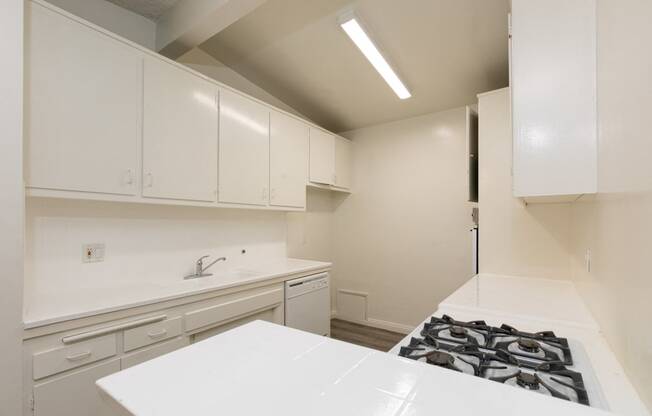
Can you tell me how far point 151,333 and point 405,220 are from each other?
292 centimetres

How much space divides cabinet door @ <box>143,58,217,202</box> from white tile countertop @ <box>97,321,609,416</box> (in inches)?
64.3

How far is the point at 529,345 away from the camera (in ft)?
3.35

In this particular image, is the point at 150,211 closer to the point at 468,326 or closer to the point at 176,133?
the point at 176,133

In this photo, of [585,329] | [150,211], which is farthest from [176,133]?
[585,329]

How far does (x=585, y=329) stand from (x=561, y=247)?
1.16m

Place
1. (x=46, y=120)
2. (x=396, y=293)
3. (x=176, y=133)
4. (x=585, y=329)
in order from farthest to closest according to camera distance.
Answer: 1. (x=396, y=293)
2. (x=176, y=133)
3. (x=46, y=120)
4. (x=585, y=329)

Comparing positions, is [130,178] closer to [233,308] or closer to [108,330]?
[108,330]

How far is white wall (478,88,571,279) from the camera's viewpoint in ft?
7.13

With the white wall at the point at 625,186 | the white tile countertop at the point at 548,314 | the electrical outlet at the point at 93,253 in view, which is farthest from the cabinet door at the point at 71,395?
the white wall at the point at 625,186

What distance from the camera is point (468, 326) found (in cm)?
122

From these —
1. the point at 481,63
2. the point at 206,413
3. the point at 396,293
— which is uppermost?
the point at 481,63

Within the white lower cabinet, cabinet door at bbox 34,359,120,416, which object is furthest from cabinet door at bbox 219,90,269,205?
cabinet door at bbox 34,359,120,416

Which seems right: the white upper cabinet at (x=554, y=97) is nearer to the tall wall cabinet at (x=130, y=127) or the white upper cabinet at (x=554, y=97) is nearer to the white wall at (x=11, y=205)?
the tall wall cabinet at (x=130, y=127)

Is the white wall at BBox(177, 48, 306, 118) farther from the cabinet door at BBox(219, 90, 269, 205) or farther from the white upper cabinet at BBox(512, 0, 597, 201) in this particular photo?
the white upper cabinet at BBox(512, 0, 597, 201)
